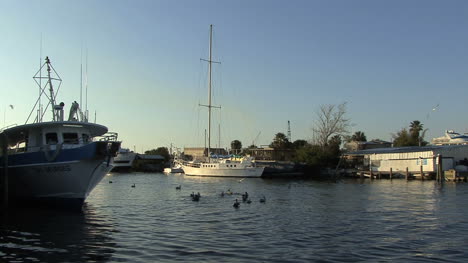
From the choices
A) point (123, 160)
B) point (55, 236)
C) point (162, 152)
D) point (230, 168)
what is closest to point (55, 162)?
point (55, 236)

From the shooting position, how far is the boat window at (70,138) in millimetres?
30266

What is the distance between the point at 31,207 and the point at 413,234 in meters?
25.0

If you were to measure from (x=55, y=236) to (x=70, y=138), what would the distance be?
12297 mm

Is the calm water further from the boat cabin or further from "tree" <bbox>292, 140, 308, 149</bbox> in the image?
"tree" <bbox>292, 140, 308, 149</bbox>

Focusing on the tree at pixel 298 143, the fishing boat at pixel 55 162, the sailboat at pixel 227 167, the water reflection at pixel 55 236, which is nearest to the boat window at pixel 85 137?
the fishing boat at pixel 55 162

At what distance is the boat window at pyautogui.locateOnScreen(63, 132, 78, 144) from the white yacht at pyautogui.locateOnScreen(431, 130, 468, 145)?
86.3m

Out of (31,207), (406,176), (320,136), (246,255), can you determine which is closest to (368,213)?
(246,255)

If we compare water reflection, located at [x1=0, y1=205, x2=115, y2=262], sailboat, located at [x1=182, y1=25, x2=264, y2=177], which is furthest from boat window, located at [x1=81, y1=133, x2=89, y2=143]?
sailboat, located at [x1=182, y1=25, x2=264, y2=177]

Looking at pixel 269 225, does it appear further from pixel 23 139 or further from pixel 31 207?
pixel 23 139

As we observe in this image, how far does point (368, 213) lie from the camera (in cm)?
2762

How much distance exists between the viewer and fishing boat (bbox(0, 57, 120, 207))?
2806cm

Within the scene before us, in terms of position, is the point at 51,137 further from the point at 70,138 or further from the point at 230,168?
the point at 230,168

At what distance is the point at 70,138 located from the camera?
102 ft

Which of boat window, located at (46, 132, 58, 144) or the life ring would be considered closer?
the life ring
